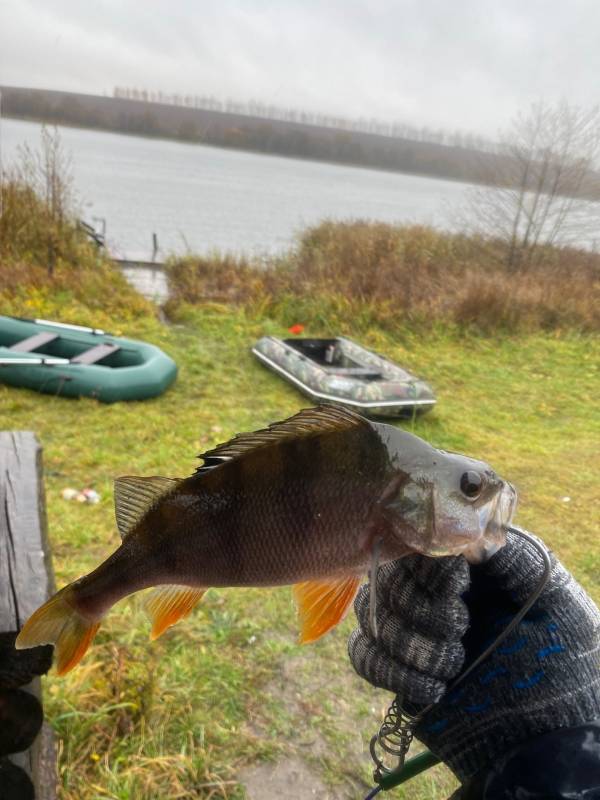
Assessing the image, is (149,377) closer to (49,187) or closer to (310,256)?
(49,187)

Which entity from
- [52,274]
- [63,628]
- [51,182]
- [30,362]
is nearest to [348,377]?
[30,362]

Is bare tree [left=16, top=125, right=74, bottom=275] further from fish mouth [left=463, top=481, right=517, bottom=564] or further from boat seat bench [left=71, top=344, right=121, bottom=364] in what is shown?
fish mouth [left=463, top=481, right=517, bottom=564]

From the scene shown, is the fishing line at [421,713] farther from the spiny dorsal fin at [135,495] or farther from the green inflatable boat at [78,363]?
the green inflatable boat at [78,363]

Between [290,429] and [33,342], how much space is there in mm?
6979

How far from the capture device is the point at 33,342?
750 cm

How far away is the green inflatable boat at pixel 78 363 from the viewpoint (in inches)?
272

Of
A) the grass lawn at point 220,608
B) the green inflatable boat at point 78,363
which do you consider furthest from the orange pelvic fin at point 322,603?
the green inflatable boat at point 78,363

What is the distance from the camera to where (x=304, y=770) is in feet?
10.1

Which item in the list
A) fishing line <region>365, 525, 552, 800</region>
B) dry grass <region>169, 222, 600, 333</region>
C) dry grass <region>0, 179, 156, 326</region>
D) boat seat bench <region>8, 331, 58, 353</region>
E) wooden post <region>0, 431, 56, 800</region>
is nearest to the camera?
fishing line <region>365, 525, 552, 800</region>

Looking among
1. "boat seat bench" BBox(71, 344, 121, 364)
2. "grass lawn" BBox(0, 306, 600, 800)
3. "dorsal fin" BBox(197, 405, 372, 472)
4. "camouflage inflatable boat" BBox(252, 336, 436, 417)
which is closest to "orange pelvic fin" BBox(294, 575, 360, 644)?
"dorsal fin" BBox(197, 405, 372, 472)

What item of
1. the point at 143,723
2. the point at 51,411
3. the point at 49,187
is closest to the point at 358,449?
the point at 143,723

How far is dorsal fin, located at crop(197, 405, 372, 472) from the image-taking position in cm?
128

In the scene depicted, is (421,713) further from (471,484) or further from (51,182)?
(51,182)

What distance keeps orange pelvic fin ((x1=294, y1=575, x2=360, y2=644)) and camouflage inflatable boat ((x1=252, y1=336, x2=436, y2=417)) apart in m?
5.63
